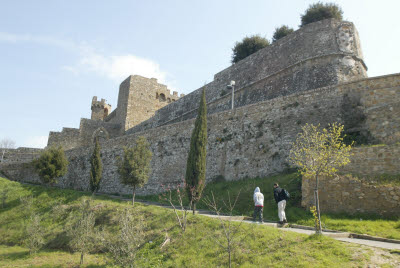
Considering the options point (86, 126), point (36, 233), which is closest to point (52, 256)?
point (36, 233)

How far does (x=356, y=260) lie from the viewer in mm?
8852

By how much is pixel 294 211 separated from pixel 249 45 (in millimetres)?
28976

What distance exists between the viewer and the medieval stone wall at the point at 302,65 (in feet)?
75.2

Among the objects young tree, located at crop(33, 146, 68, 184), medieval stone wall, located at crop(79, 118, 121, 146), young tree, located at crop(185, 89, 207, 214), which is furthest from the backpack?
medieval stone wall, located at crop(79, 118, 121, 146)

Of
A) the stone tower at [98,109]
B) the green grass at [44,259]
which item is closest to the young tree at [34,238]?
the green grass at [44,259]

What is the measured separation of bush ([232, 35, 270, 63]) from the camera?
3859cm

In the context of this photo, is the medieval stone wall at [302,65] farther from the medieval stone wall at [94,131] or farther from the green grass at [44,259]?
the medieval stone wall at [94,131]

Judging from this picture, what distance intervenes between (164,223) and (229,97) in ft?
61.5

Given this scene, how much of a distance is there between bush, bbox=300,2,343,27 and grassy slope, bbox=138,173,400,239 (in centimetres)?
2007

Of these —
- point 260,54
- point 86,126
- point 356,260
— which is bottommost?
point 356,260

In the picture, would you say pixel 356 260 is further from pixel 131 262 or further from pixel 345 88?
pixel 345 88

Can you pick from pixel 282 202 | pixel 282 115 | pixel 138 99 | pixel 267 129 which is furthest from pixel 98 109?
pixel 282 202

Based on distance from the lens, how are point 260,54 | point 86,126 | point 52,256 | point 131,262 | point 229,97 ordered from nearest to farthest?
point 131,262
point 52,256
point 260,54
point 229,97
point 86,126

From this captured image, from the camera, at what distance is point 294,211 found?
14.3m
